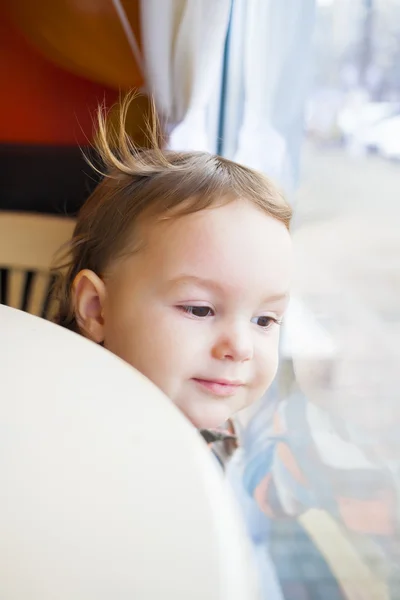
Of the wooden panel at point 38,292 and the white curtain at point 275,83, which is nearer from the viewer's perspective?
the white curtain at point 275,83

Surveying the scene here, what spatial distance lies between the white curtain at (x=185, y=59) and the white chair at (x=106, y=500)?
40.8 inches

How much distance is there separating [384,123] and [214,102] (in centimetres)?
66

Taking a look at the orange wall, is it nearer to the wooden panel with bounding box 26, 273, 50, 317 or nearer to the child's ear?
the wooden panel with bounding box 26, 273, 50, 317

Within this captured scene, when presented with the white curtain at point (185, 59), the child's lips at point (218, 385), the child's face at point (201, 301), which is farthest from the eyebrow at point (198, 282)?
the white curtain at point (185, 59)

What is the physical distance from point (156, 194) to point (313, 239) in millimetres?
356

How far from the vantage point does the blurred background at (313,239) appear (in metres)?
1.05

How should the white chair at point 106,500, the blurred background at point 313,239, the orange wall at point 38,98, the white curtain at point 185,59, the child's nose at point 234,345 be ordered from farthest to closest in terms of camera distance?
the orange wall at point 38,98
the white curtain at point 185,59
the blurred background at point 313,239
the child's nose at point 234,345
the white chair at point 106,500

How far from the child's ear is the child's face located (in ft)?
0.16

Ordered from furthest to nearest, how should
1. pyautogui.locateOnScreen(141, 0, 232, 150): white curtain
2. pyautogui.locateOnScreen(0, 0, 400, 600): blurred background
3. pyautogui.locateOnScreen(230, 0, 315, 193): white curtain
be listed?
pyautogui.locateOnScreen(141, 0, 232, 150): white curtain
pyautogui.locateOnScreen(230, 0, 315, 193): white curtain
pyautogui.locateOnScreen(0, 0, 400, 600): blurred background

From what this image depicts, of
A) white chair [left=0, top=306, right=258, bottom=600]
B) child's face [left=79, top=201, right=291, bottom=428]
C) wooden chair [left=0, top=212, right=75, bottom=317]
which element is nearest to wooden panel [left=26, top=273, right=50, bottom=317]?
wooden chair [left=0, top=212, right=75, bottom=317]

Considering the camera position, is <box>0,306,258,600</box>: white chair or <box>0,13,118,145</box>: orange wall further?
<box>0,13,118,145</box>: orange wall

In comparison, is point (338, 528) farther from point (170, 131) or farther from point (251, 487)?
point (170, 131)

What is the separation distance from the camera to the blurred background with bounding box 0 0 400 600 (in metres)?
1.05

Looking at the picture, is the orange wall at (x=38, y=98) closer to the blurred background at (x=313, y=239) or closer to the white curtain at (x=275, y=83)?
the blurred background at (x=313, y=239)
